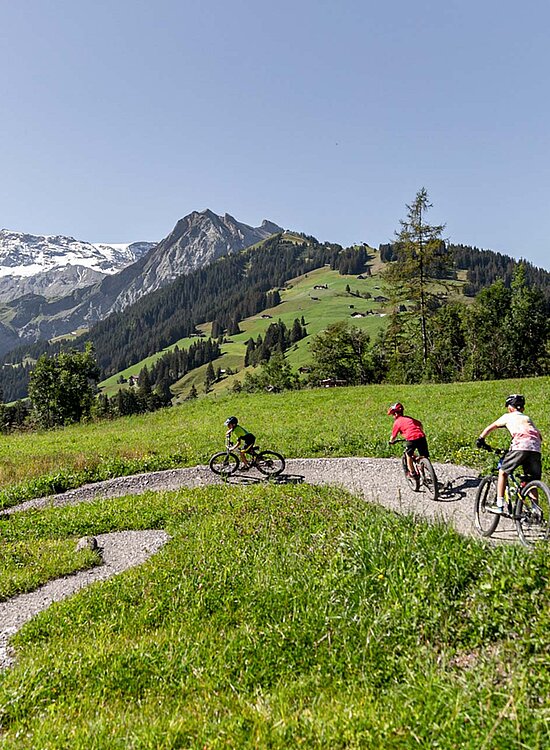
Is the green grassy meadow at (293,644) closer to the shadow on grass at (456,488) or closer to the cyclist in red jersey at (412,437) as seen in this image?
the cyclist in red jersey at (412,437)

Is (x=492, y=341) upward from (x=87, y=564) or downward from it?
upward

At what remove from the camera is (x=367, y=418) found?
27.8 meters

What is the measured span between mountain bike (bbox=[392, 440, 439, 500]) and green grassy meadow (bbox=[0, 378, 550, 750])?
3062mm

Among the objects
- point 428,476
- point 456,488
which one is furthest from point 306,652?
point 456,488

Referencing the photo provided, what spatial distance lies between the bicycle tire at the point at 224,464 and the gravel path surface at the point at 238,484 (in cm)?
33

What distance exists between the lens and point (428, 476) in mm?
13484

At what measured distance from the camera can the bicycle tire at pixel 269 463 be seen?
17859 mm

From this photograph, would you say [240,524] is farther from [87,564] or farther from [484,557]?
[484,557]

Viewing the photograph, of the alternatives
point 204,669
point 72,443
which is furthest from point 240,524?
point 72,443

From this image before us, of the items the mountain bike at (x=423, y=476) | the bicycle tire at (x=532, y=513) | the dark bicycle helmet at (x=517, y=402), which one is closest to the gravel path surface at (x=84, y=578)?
the mountain bike at (x=423, y=476)

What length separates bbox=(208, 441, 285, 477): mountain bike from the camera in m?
17.9

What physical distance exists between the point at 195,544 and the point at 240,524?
1.35 meters

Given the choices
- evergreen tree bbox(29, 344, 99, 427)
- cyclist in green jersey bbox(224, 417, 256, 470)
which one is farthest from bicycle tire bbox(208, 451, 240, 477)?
evergreen tree bbox(29, 344, 99, 427)

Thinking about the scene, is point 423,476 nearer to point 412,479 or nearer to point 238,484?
point 412,479
